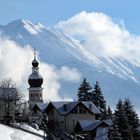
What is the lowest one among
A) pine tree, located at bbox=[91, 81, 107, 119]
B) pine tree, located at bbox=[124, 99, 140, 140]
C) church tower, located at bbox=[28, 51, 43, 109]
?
pine tree, located at bbox=[124, 99, 140, 140]

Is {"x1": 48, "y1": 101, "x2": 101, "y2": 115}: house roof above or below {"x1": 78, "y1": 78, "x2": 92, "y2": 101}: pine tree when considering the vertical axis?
below

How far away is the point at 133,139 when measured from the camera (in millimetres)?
80188

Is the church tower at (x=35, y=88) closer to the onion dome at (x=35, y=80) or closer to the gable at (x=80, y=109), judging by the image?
the onion dome at (x=35, y=80)

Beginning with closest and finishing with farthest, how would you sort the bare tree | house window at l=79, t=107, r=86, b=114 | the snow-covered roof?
the snow-covered roof < the bare tree < house window at l=79, t=107, r=86, b=114

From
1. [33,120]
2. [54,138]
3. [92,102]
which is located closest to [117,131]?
[54,138]

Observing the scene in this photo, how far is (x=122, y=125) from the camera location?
79438mm

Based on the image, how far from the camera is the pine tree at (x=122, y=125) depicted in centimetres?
7875

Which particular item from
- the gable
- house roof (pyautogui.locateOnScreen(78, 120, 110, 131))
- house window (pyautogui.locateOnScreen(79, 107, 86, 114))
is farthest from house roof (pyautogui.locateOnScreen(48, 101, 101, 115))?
house roof (pyautogui.locateOnScreen(78, 120, 110, 131))

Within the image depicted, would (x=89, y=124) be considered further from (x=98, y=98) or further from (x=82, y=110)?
(x=98, y=98)

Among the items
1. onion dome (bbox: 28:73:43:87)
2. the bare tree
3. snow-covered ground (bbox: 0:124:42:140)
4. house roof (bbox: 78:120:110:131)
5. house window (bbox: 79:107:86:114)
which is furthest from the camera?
onion dome (bbox: 28:73:43:87)

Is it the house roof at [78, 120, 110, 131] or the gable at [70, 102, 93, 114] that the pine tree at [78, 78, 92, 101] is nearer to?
the gable at [70, 102, 93, 114]

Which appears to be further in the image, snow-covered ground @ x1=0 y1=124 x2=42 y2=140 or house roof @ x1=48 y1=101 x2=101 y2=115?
house roof @ x1=48 y1=101 x2=101 y2=115

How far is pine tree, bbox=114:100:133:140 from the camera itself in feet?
258

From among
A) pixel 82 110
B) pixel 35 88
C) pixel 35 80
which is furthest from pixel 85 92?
pixel 35 80
